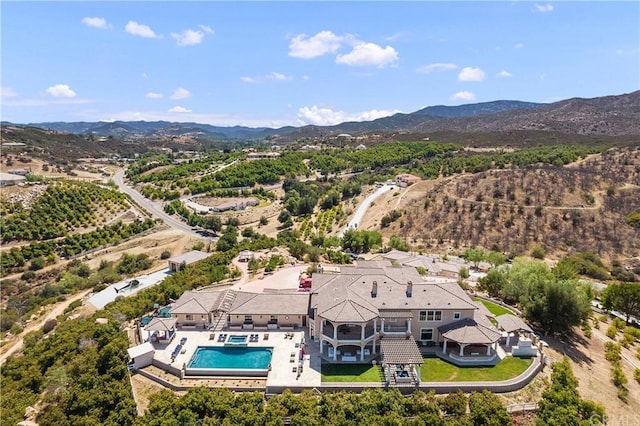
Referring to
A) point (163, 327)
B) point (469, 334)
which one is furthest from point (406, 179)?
point (163, 327)

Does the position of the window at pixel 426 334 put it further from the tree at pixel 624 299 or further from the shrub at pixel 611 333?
the tree at pixel 624 299

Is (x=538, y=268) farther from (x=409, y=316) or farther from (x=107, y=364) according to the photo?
(x=107, y=364)

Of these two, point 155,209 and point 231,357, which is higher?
point 231,357

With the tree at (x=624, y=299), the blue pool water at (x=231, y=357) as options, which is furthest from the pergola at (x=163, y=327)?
the tree at (x=624, y=299)

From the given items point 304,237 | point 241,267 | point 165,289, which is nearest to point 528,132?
point 304,237

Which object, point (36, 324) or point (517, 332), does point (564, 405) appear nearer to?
point (517, 332)

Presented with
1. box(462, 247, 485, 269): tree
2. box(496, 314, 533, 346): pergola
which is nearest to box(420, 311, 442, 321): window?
box(496, 314, 533, 346): pergola

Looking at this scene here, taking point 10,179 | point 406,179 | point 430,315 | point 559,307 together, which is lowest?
point 559,307
